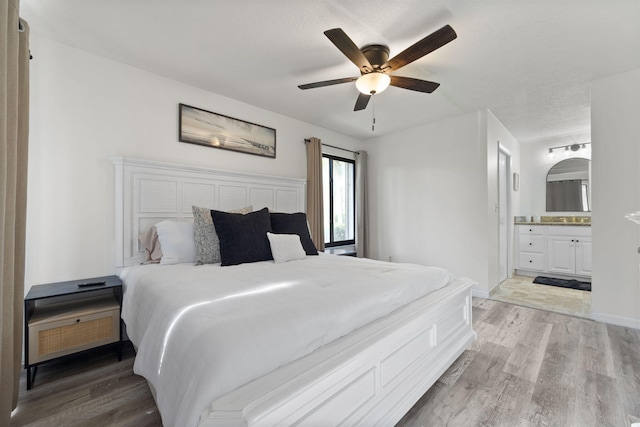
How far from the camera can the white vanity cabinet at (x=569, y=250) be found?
4.29 metres

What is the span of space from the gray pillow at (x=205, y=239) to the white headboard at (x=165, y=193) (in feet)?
1.46

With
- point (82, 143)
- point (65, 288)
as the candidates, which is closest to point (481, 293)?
point (65, 288)

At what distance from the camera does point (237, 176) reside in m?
3.20

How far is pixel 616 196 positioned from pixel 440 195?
1778 millimetres

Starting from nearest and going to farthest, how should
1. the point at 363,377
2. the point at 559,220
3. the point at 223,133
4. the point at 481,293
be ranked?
the point at 363,377 → the point at 223,133 → the point at 481,293 → the point at 559,220

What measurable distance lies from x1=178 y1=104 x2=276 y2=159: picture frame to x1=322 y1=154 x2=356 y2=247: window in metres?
1.19

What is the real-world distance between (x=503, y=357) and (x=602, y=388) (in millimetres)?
539

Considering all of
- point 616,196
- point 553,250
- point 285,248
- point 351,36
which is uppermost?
point 351,36

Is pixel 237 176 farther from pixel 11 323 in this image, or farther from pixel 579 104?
pixel 579 104

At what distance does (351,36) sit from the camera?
212cm

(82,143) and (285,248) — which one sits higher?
(82,143)

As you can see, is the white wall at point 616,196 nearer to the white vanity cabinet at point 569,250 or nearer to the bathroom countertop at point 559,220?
the white vanity cabinet at point 569,250

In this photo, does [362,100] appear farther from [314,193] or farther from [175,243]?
[175,243]

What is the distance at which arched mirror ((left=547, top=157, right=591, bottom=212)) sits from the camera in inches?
189
